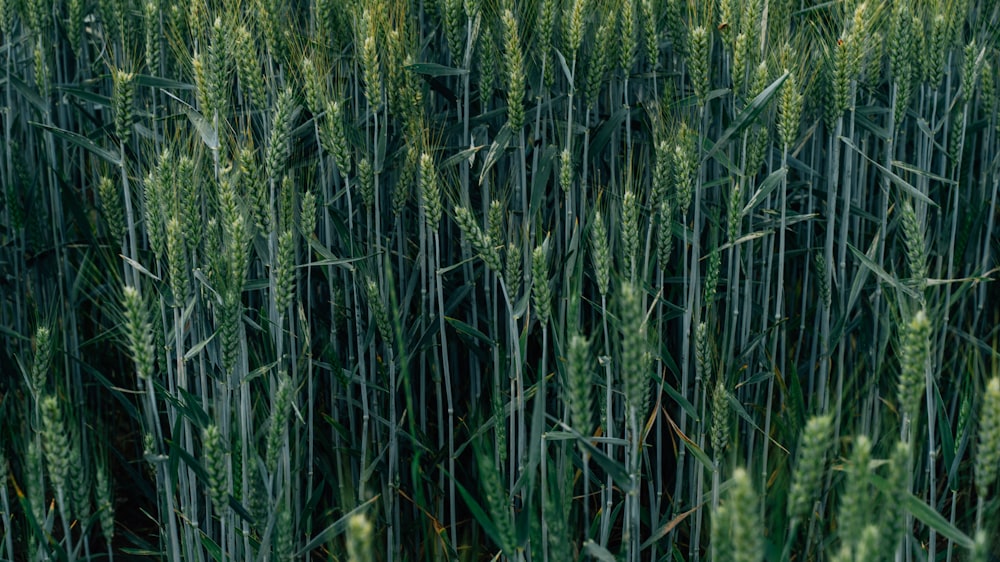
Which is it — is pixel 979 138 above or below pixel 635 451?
above

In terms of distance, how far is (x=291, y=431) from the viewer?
263 cm

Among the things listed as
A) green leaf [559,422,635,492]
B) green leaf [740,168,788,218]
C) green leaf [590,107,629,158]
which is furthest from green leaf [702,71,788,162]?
green leaf [559,422,635,492]

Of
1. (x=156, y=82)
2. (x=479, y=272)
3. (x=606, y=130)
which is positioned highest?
(x=156, y=82)

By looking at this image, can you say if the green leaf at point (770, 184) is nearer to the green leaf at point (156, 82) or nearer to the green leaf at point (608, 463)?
the green leaf at point (608, 463)

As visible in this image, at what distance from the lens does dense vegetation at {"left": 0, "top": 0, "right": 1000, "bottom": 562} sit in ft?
6.88

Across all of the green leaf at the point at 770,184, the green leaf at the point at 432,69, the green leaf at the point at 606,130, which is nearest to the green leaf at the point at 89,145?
the green leaf at the point at 432,69

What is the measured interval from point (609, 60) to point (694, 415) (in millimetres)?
964

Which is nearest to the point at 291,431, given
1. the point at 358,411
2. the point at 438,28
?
the point at 358,411

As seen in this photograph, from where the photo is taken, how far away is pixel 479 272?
2688 millimetres

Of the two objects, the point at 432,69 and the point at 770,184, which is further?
the point at 432,69

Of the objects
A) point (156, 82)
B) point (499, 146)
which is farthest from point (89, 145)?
point (499, 146)

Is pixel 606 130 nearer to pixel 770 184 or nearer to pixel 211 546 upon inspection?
pixel 770 184

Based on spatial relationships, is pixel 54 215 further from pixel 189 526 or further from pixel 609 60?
pixel 609 60

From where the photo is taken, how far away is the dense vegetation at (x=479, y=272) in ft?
6.88
